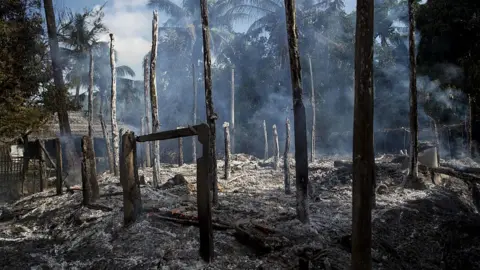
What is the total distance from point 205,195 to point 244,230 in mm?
1416

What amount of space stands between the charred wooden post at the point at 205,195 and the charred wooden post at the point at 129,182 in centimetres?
247

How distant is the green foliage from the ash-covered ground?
2.79 metres

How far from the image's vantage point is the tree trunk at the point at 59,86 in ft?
45.9

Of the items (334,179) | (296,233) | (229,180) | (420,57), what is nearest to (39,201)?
(229,180)

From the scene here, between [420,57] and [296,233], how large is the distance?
10.8 meters

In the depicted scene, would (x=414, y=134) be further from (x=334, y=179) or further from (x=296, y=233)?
(x=296, y=233)

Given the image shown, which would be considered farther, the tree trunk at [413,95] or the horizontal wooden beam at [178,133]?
the tree trunk at [413,95]

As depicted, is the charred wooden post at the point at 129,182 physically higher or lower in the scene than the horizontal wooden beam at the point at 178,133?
lower

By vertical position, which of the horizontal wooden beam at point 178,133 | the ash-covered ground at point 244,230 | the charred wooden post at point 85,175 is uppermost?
the horizontal wooden beam at point 178,133

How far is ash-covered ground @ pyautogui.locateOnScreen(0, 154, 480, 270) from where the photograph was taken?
237 inches

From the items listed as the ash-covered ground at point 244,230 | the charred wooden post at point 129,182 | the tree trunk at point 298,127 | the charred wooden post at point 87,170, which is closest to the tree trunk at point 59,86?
the ash-covered ground at point 244,230

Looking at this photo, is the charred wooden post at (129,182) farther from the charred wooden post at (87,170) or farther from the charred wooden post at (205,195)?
the charred wooden post at (205,195)

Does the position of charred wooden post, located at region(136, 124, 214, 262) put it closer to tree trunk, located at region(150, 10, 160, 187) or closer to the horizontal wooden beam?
the horizontal wooden beam

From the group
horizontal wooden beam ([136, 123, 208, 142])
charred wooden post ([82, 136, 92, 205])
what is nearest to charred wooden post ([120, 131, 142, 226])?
horizontal wooden beam ([136, 123, 208, 142])
